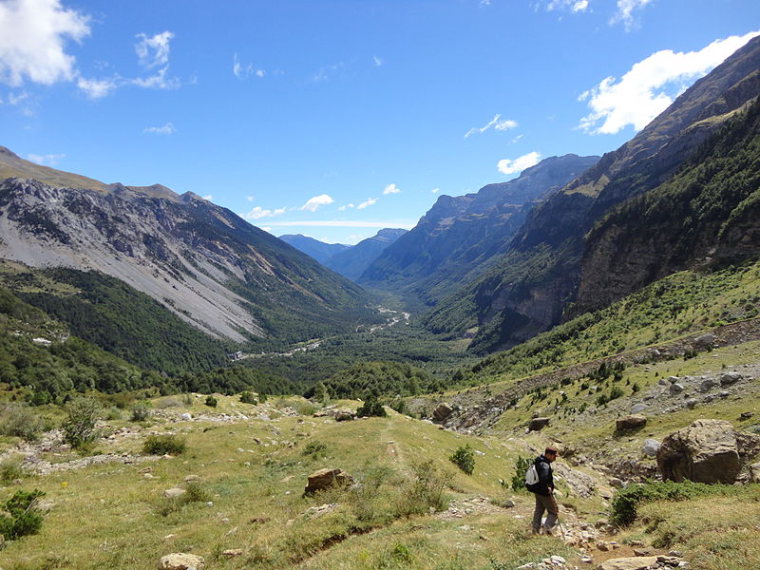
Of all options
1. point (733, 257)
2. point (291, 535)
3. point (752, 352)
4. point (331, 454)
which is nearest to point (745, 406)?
point (752, 352)

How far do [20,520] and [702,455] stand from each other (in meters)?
27.2

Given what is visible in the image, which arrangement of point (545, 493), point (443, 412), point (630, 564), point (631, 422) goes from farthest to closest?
point (443, 412) → point (631, 422) → point (545, 493) → point (630, 564)

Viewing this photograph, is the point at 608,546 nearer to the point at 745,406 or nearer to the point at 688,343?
the point at 745,406

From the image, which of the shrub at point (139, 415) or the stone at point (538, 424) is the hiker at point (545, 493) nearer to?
the stone at point (538, 424)

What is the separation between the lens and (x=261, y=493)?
1955 centimetres

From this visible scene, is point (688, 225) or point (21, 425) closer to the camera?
point (21, 425)

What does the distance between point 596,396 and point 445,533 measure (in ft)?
108

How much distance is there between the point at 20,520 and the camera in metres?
15.2

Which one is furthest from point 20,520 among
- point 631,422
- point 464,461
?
point 631,422

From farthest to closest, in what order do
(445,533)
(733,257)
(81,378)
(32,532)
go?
(81,378) → (733,257) → (32,532) → (445,533)

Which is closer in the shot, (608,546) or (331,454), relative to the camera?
(608,546)

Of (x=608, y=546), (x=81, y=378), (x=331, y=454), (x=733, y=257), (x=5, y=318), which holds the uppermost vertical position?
(x=733, y=257)

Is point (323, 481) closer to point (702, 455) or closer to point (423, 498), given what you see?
point (423, 498)

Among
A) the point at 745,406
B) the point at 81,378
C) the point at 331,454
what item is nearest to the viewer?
the point at 745,406
